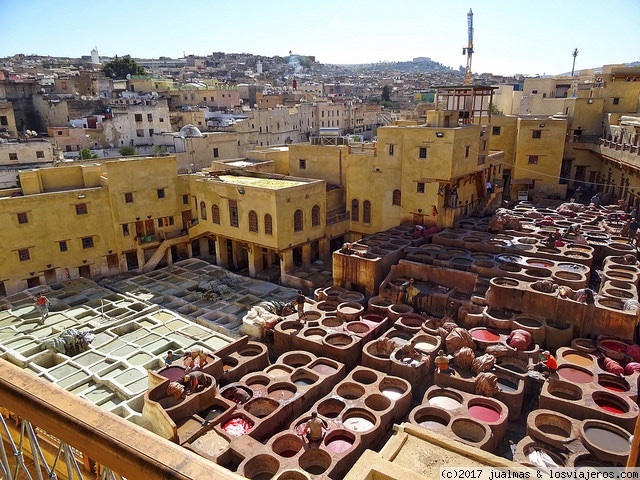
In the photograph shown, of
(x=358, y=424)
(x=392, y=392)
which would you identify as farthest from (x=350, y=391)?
(x=358, y=424)

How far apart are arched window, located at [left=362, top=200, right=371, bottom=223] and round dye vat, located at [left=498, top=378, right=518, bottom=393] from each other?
16.3 meters

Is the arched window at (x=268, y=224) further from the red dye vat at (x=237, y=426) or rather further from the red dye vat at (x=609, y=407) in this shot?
the red dye vat at (x=609, y=407)

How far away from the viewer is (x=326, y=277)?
27078 millimetres

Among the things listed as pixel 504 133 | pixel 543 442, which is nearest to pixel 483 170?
pixel 504 133

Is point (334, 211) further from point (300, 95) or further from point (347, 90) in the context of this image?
point (347, 90)

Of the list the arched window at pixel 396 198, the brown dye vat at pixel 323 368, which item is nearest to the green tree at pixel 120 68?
the arched window at pixel 396 198

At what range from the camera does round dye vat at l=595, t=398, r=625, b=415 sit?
14.2m

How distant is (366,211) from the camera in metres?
31.0

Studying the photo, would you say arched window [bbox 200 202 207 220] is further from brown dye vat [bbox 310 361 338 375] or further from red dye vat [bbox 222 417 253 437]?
red dye vat [bbox 222 417 253 437]

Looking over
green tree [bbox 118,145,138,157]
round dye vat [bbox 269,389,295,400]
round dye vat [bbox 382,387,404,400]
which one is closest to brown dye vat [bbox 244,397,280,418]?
round dye vat [bbox 269,389,295,400]

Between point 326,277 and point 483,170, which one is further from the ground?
point 483,170

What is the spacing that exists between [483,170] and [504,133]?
363 inches

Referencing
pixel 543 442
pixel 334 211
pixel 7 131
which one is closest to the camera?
pixel 543 442

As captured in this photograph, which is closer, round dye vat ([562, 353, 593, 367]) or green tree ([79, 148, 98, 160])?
round dye vat ([562, 353, 593, 367])
